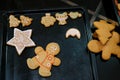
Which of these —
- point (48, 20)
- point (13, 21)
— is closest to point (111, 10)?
point (48, 20)

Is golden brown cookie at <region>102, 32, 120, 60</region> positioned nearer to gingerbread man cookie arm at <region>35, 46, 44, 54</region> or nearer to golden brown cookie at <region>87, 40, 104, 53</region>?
golden brown cookie at <region>87, 40, 104, 53</region>

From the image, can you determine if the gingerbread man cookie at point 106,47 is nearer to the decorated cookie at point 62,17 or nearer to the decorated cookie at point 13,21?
the decorated cookie at point 62,17

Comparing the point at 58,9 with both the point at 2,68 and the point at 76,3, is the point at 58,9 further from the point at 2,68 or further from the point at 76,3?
the point at 2,68

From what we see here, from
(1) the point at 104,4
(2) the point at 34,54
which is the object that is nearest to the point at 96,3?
(1) the point at 104,4

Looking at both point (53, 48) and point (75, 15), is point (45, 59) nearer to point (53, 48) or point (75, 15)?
point (53, 48)

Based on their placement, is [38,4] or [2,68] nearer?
[2,68]

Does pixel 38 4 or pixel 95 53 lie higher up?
pixel 38 4
